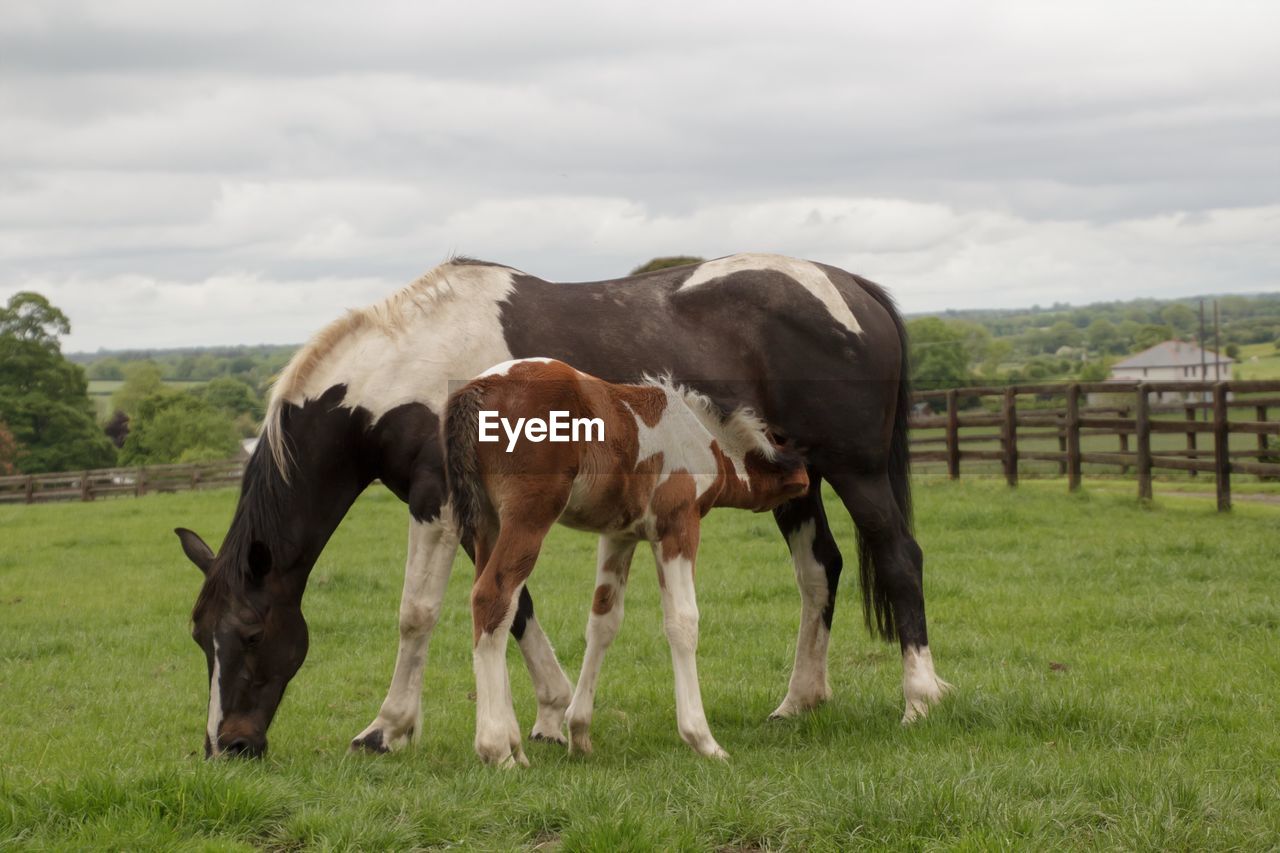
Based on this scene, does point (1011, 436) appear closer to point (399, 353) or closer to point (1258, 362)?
point (399, 353)

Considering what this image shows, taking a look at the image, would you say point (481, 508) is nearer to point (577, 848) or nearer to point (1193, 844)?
point (577, 848)

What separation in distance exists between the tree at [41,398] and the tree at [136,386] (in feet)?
85.0

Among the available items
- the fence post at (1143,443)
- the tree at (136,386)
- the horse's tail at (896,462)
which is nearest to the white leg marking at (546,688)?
the horse's tail at (896,462)

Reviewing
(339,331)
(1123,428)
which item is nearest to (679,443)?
(339,331)

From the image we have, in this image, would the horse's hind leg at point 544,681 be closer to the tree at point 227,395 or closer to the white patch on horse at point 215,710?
the white patch on horse at point 215,710

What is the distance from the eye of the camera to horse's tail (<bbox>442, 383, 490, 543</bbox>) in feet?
15.4

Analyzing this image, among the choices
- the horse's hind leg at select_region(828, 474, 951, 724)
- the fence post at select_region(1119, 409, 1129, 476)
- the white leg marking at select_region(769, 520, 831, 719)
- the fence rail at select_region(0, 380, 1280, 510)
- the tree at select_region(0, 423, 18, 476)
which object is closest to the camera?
→ the horse's hind leg at select_region(828, 474, 951, 724)

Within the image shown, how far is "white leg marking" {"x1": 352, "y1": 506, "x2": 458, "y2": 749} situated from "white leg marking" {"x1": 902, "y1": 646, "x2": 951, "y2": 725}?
A: 7.59 feet

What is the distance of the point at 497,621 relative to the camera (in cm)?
464

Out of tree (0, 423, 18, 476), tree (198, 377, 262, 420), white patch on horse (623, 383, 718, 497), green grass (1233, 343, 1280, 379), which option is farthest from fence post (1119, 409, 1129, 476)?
green grass (1233, 343, 1280, 379)

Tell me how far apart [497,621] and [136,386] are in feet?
262

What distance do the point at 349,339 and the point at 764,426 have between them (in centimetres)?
205

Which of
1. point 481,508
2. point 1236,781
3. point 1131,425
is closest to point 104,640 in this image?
point 481,508

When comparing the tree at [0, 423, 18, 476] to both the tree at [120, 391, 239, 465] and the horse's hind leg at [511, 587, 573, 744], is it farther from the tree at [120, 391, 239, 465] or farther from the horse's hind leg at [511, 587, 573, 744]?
Result: the horse's hind leg at [511, 587, 573, 744]
